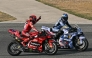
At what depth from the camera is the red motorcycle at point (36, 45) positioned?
12844 millimetres

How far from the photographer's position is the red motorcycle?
12.8 m

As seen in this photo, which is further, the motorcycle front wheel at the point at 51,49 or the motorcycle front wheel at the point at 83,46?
the motorcycle front wheel at the point at 83,46

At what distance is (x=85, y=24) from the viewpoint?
2411cm

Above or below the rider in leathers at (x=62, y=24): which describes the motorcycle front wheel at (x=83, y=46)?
below

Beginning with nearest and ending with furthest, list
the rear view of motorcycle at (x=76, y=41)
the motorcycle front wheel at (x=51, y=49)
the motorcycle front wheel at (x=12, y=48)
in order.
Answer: the motorcycle front wheel at (x=51, y=49)
the motorcycle front wheel at (x=12, y=48)
the rear view of motorcycle at (x=76, y=41)

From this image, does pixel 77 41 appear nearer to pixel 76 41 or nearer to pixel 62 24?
pixel 76 41

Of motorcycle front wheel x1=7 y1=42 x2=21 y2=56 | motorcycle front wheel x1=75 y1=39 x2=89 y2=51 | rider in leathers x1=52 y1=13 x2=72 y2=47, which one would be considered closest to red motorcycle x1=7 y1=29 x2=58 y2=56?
motorcycle front wheel x1=7 y1=42 x2=21 y2=56

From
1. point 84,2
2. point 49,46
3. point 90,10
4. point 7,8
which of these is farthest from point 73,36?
point 84,2

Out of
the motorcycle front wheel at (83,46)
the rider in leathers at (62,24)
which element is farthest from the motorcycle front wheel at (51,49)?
the motorcycle front wheel at (83,46)

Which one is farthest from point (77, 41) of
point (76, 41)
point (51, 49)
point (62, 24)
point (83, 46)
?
point (51, 49)

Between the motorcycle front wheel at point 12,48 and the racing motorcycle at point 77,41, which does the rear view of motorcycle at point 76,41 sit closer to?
the racing motorcycle at point 77,41

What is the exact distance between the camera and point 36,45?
12969 millimetres

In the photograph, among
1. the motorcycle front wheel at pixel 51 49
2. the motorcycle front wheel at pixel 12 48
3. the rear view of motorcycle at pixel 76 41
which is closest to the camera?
the motorcycle front wheel at pixel 51 49

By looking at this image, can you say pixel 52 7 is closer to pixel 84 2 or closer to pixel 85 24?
pixel 84 2
